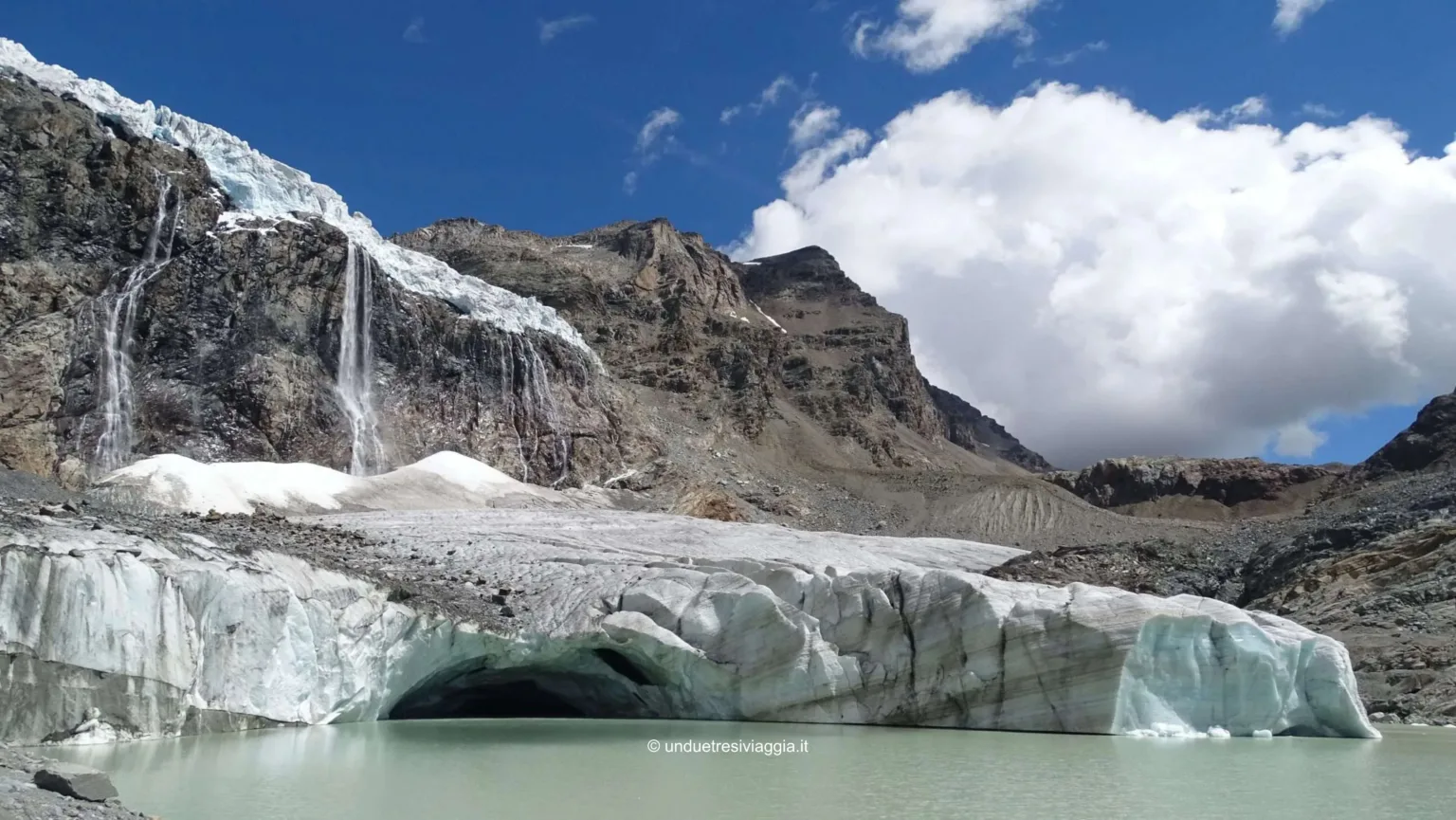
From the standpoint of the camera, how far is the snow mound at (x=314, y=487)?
43.8 metres

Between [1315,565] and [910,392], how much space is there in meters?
101

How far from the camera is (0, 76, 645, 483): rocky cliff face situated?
170 feet

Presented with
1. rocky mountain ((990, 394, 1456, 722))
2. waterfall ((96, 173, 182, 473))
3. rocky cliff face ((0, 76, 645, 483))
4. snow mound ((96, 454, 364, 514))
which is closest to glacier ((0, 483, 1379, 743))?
rocky mountain ((990, 394, 1456, 722))

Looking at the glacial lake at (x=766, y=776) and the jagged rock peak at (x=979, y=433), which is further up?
the jagged rock peak at (x=979, y=433)

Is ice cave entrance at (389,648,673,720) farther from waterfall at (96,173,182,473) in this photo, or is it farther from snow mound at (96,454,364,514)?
waterfall at (96,173,182,473)

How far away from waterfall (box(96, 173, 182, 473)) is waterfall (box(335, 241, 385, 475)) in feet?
30.5

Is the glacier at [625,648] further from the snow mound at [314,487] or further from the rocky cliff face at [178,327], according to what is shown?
the rocky cliff face at [178,327]

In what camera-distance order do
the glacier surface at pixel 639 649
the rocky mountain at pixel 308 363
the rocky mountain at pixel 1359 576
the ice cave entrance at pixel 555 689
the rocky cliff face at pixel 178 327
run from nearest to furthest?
the glacier surface at pixel 639 649 < the ice cave entrance at pixel 555 689 < the rocky mountain at pixel 1359 576 < the rocky cliff face at pixel 178 327 < the rocky mountain at pixel 308 363

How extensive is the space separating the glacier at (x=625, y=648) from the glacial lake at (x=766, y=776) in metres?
0.73

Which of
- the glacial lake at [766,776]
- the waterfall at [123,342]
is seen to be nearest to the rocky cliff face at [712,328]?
the waterfall at [123,342]

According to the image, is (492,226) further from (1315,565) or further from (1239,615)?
(1239,615)

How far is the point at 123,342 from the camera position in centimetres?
5431

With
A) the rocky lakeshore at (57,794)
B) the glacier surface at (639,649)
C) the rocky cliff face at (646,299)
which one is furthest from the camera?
the rocky cliff face at (646,299)

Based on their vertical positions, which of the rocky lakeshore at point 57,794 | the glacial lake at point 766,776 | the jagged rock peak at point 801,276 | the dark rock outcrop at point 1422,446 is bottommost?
the glacial lake at point 766,776
